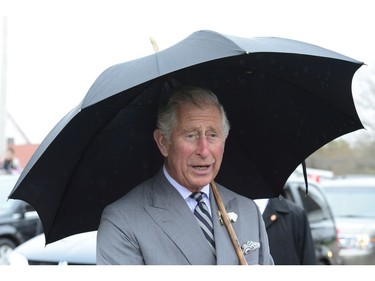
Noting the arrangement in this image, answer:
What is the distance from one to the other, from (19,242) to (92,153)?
986 centimetres

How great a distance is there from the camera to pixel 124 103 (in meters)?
3.31

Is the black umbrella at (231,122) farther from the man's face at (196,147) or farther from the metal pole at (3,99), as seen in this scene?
the metal pole at (3,99)

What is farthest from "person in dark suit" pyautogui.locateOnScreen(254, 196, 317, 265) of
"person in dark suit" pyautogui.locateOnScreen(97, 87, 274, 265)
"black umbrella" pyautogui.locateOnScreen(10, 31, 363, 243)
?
"person in dark suit" pyautogui.locateOnScreen(97, 87, 274, 265)

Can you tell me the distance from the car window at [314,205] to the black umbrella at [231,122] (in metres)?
7.07

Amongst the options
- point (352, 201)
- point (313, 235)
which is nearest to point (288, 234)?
point (313, 235)

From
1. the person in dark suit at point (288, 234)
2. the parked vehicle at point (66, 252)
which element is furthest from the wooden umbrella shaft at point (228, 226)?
the parked vehicle at point (66, 252)

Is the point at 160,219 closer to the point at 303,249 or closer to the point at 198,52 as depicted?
the point at 198,52

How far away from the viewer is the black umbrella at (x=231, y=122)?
3.00 m

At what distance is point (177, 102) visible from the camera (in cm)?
312

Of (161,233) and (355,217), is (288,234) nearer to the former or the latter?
(161,233)

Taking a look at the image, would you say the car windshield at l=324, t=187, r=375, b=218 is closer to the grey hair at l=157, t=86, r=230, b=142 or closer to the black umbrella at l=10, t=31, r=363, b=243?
the black umbrella at l=10, t=31, r=363, b=243

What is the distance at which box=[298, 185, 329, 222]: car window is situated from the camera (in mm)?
10758
